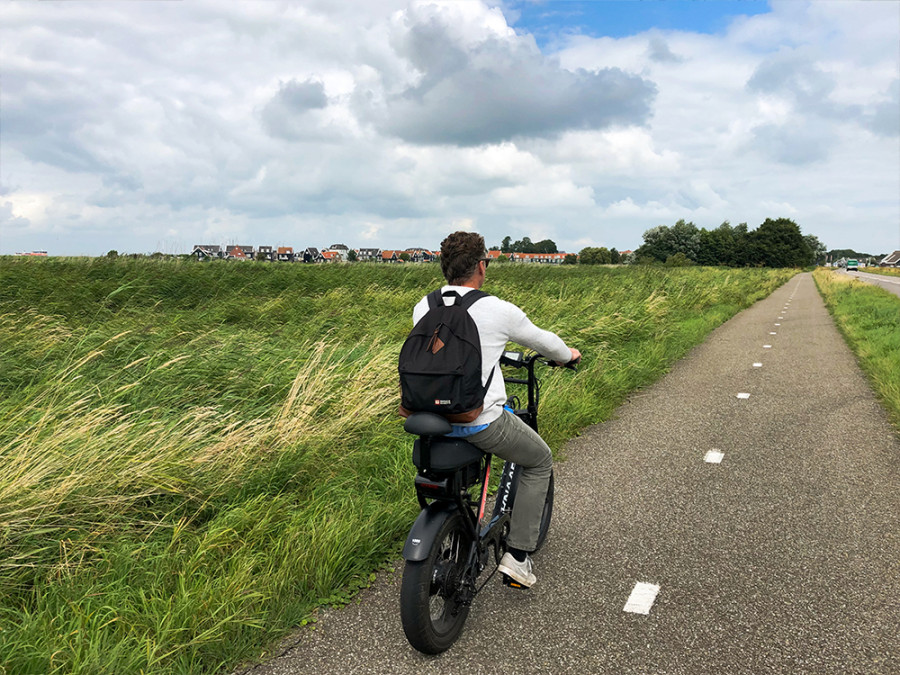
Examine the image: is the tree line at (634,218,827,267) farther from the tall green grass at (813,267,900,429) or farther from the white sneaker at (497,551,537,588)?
the white sneaker at (497,551,537,588)

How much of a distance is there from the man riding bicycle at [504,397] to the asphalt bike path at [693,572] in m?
0.40

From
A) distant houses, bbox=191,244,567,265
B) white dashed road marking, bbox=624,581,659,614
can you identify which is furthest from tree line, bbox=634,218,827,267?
white dashed road marking, bbox=624,581,659,614

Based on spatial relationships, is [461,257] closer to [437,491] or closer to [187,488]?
[437,491]

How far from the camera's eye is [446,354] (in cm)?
245

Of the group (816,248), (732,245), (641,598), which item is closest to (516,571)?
(641,598)

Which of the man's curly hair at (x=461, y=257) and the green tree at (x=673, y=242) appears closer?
the man's curly hair at (x=461, y=257)

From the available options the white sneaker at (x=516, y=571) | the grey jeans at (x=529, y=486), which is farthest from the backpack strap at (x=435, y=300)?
the white sneaker at (x=516, y=571)

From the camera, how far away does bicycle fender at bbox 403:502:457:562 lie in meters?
2.52

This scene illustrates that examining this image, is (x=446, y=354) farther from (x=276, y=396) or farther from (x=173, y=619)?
(x=276, y=396)

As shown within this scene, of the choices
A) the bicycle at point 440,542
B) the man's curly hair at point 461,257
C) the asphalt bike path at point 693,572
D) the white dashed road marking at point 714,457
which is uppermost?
the man's curly hair at point 461,257

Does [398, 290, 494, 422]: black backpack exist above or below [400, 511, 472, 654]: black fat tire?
above

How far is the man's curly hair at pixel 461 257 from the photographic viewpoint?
2.76 m

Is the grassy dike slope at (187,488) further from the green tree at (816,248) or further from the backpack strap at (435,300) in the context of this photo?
the green tree at (816,248)

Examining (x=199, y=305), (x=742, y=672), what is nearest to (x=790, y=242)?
(x=199, y=305)
